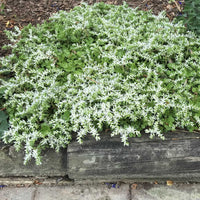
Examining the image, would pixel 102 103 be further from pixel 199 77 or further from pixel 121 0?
pixel 121 0

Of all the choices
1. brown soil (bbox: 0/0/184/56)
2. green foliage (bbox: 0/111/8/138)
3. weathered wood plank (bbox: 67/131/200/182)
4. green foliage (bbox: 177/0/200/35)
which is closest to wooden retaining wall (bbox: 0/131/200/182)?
weathered wood plank (bbox: 67/131/200/182)

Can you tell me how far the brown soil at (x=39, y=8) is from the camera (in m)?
3.67

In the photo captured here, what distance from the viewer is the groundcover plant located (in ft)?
6.97

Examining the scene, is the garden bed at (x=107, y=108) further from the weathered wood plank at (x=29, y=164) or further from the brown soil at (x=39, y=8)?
the brown soil at (x=39, y=8)

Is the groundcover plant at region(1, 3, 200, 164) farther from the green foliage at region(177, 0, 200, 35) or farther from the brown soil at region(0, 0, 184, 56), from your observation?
the brown soil at region(0, 0, 184, 56)

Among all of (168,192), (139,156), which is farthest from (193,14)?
(168,192)

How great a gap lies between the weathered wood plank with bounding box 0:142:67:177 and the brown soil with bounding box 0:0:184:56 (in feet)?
6.24

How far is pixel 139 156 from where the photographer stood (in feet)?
6.93

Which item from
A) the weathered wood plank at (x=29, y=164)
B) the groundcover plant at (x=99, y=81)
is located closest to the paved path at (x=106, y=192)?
the weathered wood plank at (x=29, y=164)

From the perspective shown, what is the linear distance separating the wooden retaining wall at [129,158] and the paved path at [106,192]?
19cm

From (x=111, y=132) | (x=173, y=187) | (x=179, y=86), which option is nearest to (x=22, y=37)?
(x=111, y=132)

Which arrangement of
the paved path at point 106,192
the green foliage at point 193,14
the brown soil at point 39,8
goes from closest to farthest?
1. the paved path at point 106,192
2. the green foliage at point 193,14
3. the brown soil at point 39,8

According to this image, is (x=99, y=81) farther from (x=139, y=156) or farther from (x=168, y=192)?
(x=168, y=192)

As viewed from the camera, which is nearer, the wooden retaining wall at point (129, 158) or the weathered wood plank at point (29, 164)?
the wooden retaining wall at point (129, 158)
